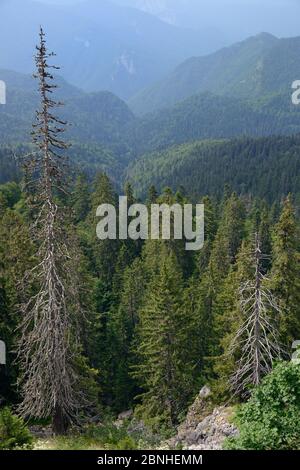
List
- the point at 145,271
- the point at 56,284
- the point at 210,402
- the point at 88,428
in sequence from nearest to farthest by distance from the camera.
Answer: the point at 56,284 → the point at 88,428 → the point at 210,402 → the point at 145,271

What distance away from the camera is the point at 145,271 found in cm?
5309

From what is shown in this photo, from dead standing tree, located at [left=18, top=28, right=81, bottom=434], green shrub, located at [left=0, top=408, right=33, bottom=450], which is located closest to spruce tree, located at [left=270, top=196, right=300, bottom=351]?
dead standing tree, located at [left=18, top=28, right=81, bottom=434]

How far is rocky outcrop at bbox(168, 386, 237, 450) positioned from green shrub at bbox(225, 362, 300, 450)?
236 inches

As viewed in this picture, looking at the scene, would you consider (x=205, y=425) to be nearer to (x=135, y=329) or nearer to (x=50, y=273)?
(x=50, y=273)

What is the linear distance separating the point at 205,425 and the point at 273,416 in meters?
13.2

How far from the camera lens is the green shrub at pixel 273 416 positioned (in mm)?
13836

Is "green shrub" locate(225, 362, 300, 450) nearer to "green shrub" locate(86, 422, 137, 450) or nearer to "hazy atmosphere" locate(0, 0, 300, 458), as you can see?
"hazy atmosphere" locate(0, 0, 300, 458)

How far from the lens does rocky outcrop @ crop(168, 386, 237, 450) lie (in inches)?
881

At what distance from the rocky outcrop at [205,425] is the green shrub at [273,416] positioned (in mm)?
5990

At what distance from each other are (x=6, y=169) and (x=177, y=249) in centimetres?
8731

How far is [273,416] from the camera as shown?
1422 cm

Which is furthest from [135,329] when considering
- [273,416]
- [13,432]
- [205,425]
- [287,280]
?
[273,416]

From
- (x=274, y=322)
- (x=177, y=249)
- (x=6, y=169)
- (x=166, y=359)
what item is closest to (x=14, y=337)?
(x=166, y=359)
